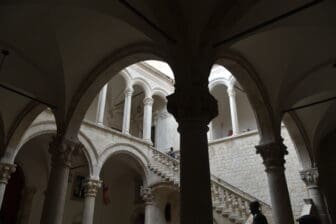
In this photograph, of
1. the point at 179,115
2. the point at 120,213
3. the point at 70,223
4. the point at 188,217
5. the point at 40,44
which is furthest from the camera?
the point at 120,213

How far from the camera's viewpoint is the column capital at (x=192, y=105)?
13.5 feet

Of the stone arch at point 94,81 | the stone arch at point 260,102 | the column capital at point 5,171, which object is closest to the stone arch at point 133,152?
the column capital at point 5,171

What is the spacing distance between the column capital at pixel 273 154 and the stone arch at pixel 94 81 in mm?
3132

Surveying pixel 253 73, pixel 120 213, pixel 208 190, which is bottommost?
pixel 208 190

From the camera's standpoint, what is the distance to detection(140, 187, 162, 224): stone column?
13.0 m

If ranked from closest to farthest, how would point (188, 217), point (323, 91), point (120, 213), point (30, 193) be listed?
point (188, 217), point (323, 91), point (30, 193), point (120, 213)

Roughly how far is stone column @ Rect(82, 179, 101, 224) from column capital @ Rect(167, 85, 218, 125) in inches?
321

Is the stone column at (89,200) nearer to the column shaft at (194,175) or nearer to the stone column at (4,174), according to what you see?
the stone column at (4,174)

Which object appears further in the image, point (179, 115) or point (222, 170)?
point (222, 170)

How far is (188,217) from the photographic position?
3.65m

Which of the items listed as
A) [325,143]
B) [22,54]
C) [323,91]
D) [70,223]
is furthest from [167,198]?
[22,54]

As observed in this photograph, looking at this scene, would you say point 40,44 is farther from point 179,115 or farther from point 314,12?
point 314,12

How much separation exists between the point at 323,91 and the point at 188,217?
19.6 feet

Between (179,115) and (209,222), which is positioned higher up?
(179,115)
